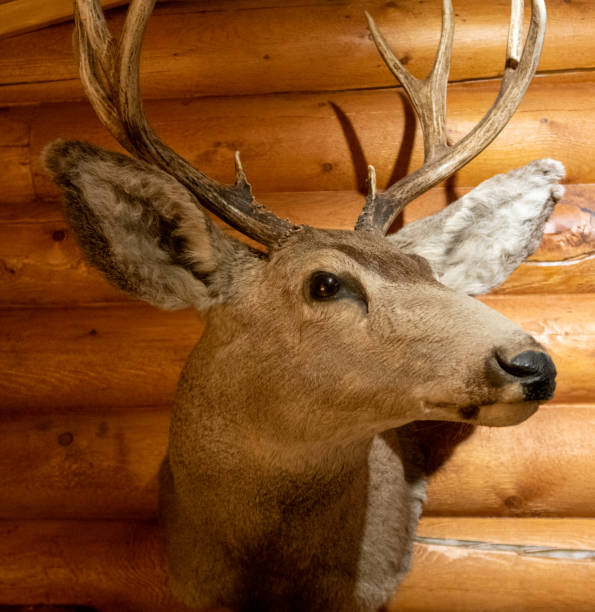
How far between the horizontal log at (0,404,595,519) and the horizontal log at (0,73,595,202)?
3.87 feet

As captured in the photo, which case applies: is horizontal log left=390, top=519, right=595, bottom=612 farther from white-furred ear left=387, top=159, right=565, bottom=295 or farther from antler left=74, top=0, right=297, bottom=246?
antler left=74, top=0, right=297, bottom=246

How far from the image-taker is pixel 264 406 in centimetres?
175

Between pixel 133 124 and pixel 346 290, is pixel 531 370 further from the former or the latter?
pixel 133 124

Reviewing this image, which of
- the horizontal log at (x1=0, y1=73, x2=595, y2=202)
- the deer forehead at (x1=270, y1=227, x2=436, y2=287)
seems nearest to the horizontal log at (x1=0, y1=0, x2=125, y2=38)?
the horizontal log at (x1=0, y1=73, x2=595, y2=202)

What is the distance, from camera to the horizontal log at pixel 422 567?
8.05ft

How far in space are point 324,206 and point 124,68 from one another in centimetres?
124

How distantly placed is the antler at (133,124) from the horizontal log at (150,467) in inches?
48.0

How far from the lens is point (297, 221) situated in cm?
283

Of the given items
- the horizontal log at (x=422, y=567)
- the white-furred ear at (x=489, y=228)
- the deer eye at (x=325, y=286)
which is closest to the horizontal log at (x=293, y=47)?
the white-furred ear at (x=489, y=228)

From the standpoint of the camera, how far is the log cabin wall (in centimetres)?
254

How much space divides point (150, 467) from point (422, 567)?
1.24 m

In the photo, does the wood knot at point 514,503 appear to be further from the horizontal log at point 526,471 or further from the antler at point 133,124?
the antler at point 133,124

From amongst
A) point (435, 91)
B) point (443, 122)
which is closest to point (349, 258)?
point (443, 122)

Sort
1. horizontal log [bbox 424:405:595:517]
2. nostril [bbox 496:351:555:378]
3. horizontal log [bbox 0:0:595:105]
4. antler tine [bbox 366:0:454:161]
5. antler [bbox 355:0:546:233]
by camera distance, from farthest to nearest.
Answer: horizontal log [bbox 0:0:595:105]
horizontal log [bbox 424:405:595:517]
antler tine [bbox 366:0:454:161]
antler [bbox 355:0:546:233]
nostril [bbox 496:351:555:378]
